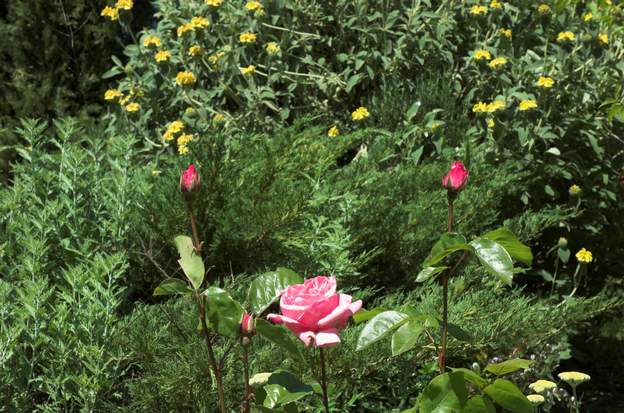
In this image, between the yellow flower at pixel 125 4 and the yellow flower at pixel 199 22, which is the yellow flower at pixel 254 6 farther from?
the yellow flower at pixel 125 4

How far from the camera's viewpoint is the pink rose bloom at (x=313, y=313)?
1255 millimetres

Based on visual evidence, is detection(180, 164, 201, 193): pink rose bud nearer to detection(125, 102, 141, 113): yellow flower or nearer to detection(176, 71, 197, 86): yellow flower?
detection(176, 71, 197, 86): yellow flower

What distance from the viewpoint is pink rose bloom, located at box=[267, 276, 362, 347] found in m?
1.25

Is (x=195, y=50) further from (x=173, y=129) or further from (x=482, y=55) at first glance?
(x=482, y=55)

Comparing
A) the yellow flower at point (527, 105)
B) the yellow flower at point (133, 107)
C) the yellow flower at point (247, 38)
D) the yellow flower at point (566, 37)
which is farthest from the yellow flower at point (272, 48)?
the yellow flower at point (566, 37)

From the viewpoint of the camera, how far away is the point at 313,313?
126 centimetres

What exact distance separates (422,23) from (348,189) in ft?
5.25

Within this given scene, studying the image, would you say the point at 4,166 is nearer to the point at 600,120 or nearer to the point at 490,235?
the point at 600,120

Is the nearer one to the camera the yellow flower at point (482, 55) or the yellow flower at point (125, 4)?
the yellow flower at point (482, 55)

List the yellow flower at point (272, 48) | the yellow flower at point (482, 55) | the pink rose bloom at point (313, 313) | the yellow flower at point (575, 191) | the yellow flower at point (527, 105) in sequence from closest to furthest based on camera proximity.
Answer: the pink rose bloom at point (313, 313) → the yellow flower at point (527, 105) → the yellow flower at point (575, 191) → the yellow flower at point (482, 55) → the yellow flower at point (272, 48)

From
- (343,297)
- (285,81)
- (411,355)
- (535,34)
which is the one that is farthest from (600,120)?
(343,297)

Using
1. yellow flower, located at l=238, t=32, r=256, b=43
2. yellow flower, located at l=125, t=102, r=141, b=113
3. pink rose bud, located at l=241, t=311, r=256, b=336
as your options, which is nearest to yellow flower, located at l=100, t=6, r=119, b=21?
yellow flower, located at l=125, t=102, r=141, b=113

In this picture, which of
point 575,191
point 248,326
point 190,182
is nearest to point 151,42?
point 575,191

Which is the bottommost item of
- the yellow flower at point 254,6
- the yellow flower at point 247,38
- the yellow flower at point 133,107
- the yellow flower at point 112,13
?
the yellow flower at point 133,107
